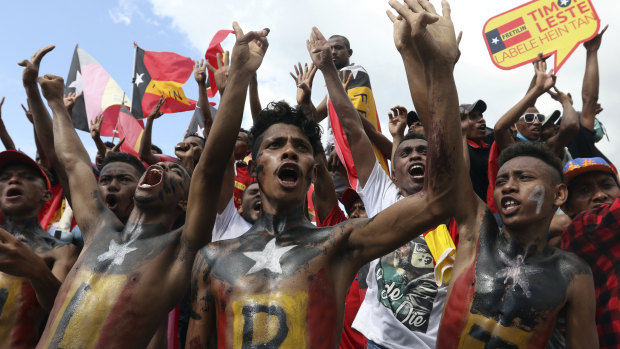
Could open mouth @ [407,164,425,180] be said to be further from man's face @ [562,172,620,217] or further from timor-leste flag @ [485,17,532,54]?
timor-leste flag @ [485,17,532,54]

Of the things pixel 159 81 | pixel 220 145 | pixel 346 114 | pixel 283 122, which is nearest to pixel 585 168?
pixel 346 114

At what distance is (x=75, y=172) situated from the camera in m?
3.94

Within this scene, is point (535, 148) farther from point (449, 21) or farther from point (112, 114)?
point (112, 114)

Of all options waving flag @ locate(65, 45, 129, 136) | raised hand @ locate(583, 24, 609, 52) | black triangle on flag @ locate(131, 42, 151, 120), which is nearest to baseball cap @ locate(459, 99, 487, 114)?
raised hand @ locate(583, 24, 609, 52)

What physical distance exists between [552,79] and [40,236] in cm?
420

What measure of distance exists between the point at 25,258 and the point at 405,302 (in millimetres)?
2224

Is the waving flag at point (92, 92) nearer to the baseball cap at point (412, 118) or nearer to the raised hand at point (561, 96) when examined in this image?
the baseball cap at point (412, 118)

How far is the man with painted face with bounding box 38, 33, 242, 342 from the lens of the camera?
311 centimetres

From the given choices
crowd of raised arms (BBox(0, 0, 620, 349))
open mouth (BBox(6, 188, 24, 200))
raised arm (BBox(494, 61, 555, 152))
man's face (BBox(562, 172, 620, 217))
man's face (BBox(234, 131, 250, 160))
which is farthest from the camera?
man's face (BBox(234, 131, 250, 160))

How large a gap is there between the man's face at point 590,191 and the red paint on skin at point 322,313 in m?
2.33

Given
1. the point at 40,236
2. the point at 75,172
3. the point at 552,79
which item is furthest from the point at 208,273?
the point at 552,79

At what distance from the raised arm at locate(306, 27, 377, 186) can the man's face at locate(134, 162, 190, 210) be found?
122cm

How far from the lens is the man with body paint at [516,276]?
3.03 meters

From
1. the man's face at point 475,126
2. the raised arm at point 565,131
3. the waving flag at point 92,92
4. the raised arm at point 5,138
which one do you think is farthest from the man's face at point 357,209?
the waving flag at point 92,92
